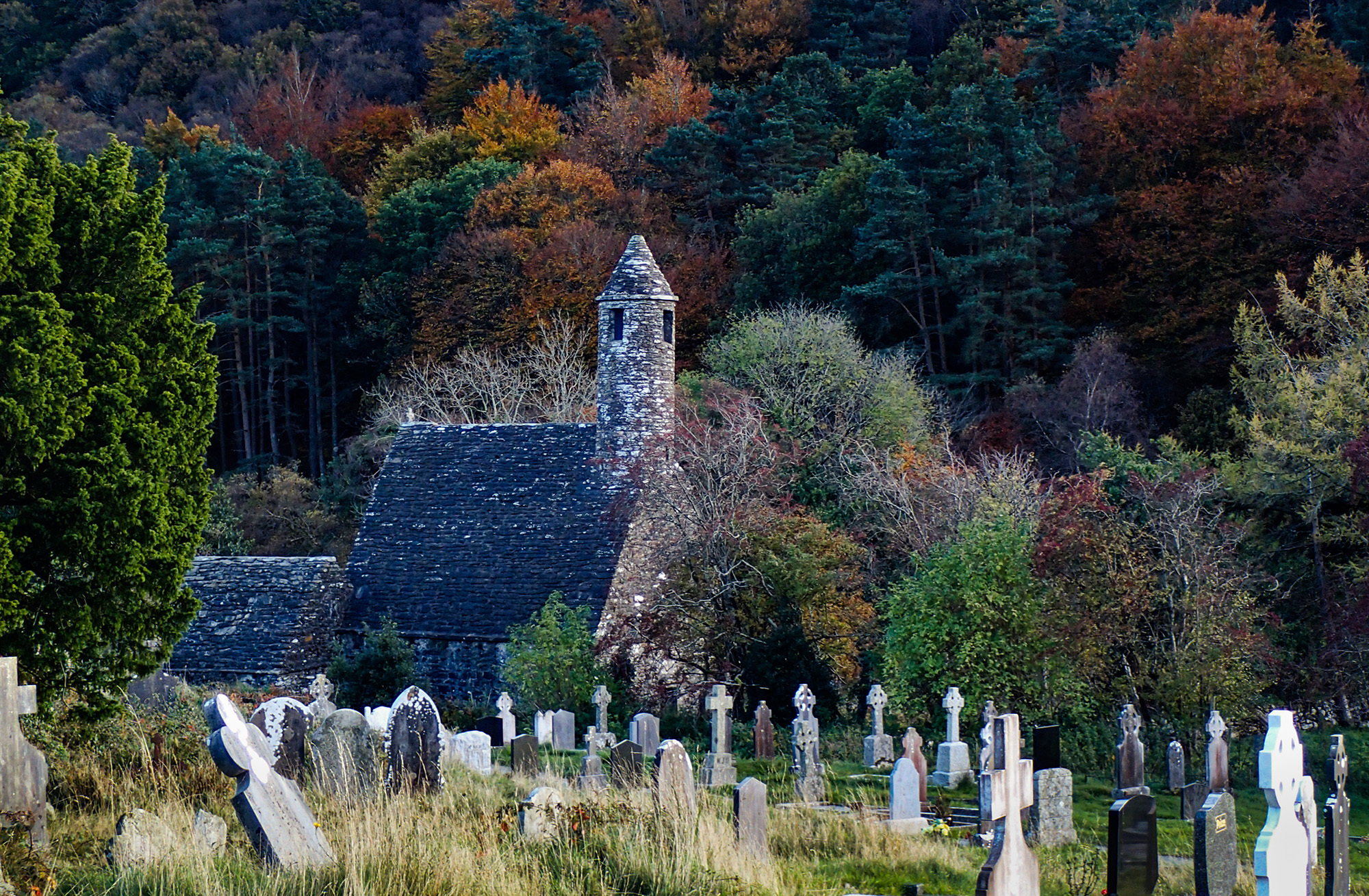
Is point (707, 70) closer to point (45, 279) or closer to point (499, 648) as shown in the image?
point (499, 648)

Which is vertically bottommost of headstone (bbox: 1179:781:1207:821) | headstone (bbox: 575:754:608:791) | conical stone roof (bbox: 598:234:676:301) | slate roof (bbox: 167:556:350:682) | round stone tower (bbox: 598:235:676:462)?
headstone (bbox: 1179:781:1207:821)

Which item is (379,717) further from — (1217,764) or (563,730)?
(1217,764)

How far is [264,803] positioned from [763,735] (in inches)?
502

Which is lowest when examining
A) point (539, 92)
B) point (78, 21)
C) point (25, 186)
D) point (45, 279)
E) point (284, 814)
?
point (284, 814)

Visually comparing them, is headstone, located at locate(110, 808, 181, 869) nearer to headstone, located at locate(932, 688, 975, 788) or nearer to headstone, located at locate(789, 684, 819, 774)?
headstone, located at locate(789, 684, 819, 774)

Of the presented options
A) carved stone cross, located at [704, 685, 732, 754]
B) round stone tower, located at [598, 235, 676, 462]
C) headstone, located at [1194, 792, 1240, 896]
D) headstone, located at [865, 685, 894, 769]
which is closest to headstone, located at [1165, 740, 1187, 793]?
headstone, located at [865, 685, 894, 769]

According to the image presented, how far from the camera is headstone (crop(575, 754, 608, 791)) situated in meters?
15.5

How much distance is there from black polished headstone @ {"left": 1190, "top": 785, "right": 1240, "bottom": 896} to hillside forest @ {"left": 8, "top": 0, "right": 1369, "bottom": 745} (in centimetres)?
977

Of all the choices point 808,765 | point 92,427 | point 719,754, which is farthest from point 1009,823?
point 719,754

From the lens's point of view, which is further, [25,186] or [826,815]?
[25,186]

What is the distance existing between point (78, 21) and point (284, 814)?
74.8 m

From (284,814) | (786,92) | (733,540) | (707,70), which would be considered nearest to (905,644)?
(733,540)

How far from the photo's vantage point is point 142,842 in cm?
875

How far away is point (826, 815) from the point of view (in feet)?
43.6
